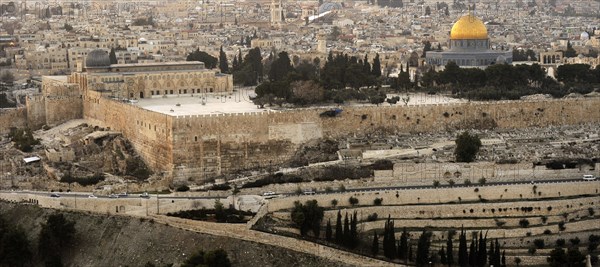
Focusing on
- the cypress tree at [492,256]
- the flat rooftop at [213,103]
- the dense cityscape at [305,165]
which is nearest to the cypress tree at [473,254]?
the dense cityscape at [305,165]

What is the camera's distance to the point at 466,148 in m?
43.0

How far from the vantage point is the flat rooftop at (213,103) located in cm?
4619

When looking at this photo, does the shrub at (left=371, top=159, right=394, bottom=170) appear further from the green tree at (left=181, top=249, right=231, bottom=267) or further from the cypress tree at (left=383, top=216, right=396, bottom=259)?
the green tree at (left=181, top=249, right=231, bottom=267)

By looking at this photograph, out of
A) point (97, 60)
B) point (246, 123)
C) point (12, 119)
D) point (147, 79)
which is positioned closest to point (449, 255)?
point (246, 123)

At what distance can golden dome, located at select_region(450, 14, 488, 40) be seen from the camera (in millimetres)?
63000

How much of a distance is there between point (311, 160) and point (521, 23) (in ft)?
264

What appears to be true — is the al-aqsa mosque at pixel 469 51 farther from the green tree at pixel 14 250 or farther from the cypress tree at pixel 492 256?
the green tree at pixel 14 250

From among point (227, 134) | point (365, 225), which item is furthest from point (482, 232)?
point (227, 134)

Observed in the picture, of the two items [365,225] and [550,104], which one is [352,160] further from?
[550,104]

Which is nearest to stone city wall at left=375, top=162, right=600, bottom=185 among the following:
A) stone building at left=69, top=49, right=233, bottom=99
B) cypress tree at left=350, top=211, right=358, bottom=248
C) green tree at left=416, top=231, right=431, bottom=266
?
cypress tree at left=350, top=211, right=358, bottom=248

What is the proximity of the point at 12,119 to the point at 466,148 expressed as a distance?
19.2 meters

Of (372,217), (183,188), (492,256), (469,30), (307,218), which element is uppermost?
(469,30)

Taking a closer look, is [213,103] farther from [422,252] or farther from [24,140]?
[422,252]

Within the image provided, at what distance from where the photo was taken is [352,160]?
1724 inches
